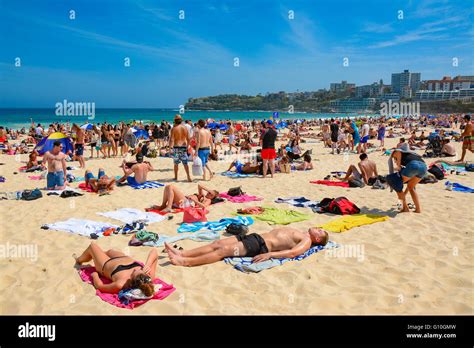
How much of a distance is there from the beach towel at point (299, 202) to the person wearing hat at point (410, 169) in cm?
152

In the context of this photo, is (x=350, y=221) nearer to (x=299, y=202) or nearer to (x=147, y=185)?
(x=299, y=202)

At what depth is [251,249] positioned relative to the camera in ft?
13.0

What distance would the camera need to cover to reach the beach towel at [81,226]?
485 centimetres

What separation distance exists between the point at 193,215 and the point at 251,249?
5.38ft

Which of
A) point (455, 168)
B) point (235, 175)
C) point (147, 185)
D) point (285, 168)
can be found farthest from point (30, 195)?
point (455, 168)

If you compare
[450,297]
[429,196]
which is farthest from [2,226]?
[429,196]

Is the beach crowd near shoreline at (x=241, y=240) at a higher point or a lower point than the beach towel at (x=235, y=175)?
lower

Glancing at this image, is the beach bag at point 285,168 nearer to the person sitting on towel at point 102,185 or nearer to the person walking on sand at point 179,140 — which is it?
the person walking on sand at point 179,140

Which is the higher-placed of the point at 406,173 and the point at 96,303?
the point at 406,173

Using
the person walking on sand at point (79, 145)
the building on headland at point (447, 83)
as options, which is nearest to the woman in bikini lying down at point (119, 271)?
the person walking on sand at point (79, 145)

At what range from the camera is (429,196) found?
6.83 m

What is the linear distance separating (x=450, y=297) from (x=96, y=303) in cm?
324

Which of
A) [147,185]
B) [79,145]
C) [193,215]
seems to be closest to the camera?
[193,215]
